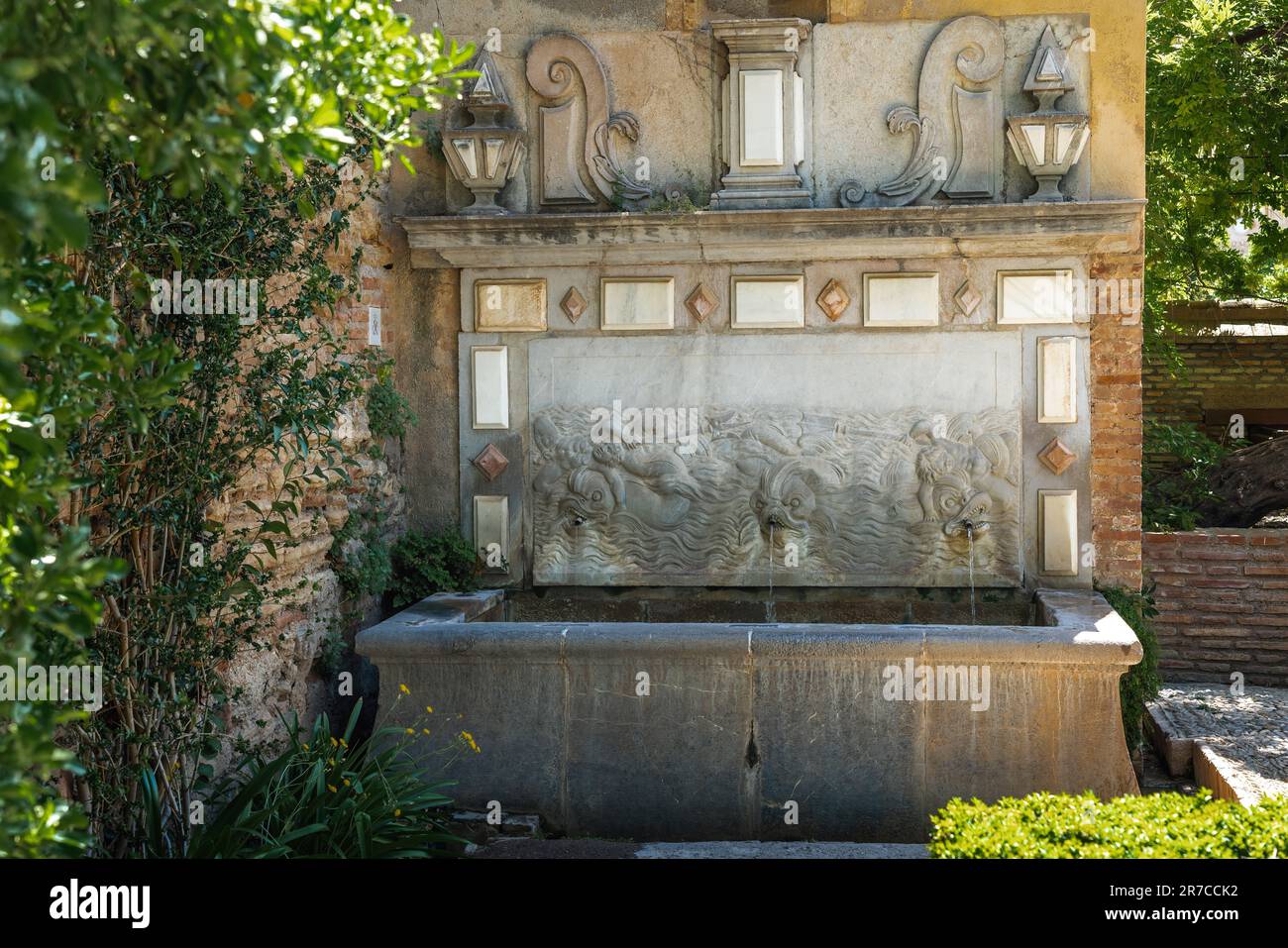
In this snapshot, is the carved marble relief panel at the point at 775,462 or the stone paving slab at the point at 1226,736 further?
the carved marble relief panel at the point at 775,462

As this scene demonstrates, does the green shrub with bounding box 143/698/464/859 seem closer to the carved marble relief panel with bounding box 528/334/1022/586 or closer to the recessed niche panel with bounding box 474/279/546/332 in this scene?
the carved marble relief panel with bounding box 528/334/1022/586

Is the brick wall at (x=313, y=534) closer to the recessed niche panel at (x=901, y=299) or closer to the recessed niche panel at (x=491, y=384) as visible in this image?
the recessed niche panel at (x=491, y=384)

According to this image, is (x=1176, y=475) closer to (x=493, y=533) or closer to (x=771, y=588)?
(x=771, y=588)

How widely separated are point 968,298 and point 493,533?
2.77 metres

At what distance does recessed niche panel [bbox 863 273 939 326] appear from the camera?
6.27 metres

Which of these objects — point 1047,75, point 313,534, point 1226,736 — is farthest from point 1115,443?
point 313,534

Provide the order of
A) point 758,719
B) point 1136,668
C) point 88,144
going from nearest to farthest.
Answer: point 88,144 → point 758,719 → point 1136,668

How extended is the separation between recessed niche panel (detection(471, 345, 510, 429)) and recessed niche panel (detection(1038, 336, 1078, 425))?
9.15 feet

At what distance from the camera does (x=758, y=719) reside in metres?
5.00

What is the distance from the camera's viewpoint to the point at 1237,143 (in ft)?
26.3

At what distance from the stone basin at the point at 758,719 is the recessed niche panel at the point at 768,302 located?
187 cm

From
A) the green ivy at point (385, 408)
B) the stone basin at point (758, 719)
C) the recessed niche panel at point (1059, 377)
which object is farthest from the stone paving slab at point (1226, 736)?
the green ivy at point (385, 408)

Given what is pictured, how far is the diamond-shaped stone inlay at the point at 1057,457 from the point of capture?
6203 millimetres
